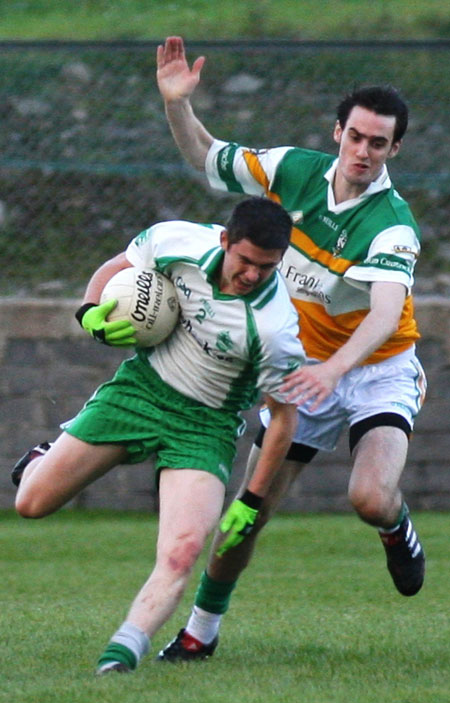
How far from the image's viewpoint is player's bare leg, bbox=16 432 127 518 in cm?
558

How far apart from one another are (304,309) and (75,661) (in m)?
1.77

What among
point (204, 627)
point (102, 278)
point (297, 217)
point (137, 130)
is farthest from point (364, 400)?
point (137, 130)

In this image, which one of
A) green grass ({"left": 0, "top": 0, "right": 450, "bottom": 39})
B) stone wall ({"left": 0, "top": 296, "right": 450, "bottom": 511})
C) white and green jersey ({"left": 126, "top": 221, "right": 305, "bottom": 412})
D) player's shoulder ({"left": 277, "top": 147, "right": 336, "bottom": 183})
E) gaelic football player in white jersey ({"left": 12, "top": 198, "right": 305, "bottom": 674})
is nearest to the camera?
gaelic football player in white jersey ({"left": 12, "top": 198, "right": 305, "bottom": 674})

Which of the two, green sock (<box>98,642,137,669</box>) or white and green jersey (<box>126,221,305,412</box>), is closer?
green sock (<box>98,642,137,669</box>)

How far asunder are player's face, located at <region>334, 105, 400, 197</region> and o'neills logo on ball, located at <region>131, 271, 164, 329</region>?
1000 millimetres

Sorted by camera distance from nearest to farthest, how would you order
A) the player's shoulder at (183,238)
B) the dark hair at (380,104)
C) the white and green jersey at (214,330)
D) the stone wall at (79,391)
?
1. the white and green jersey at (214,330)
2. the player's shoulder at (183,238)
3. the dark hair at (380,104)
4. the stone wall at (79,391)

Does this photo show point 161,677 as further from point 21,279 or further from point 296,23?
point 296,23

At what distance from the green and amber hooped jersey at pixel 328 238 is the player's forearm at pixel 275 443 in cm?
76

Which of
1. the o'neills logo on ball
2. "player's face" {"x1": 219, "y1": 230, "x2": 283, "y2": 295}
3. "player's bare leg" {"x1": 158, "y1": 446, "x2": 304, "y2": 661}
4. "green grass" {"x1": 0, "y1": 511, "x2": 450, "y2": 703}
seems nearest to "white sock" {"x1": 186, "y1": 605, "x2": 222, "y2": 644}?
"player's bare leg" {"x1": 158, "y1": 446, "x2": 304, "y2": 661}

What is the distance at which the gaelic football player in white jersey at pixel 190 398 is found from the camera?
5.20 meters

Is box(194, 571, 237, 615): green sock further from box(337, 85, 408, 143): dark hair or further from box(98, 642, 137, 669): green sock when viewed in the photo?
box(337, 85, 408, 143): dark hair

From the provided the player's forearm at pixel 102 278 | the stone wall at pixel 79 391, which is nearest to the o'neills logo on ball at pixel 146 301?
the player's forearm at pixel 102 278

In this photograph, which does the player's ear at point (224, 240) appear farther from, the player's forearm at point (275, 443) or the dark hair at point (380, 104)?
the dark hair at point (380, 104)

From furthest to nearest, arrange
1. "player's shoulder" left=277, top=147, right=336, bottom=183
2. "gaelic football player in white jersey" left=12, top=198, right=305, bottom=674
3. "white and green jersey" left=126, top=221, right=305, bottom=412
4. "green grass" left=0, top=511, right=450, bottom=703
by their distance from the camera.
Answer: "player's shoulder" left=277, top=147, right=336, bottom=183
"white and green jersey" left=126, top=221, right=305, bottom=412
"gaelic football player in white jersey" left=12, top=198, right=305, bottom=674
"green grass" left=0, top=511, right=450, bottom=703
